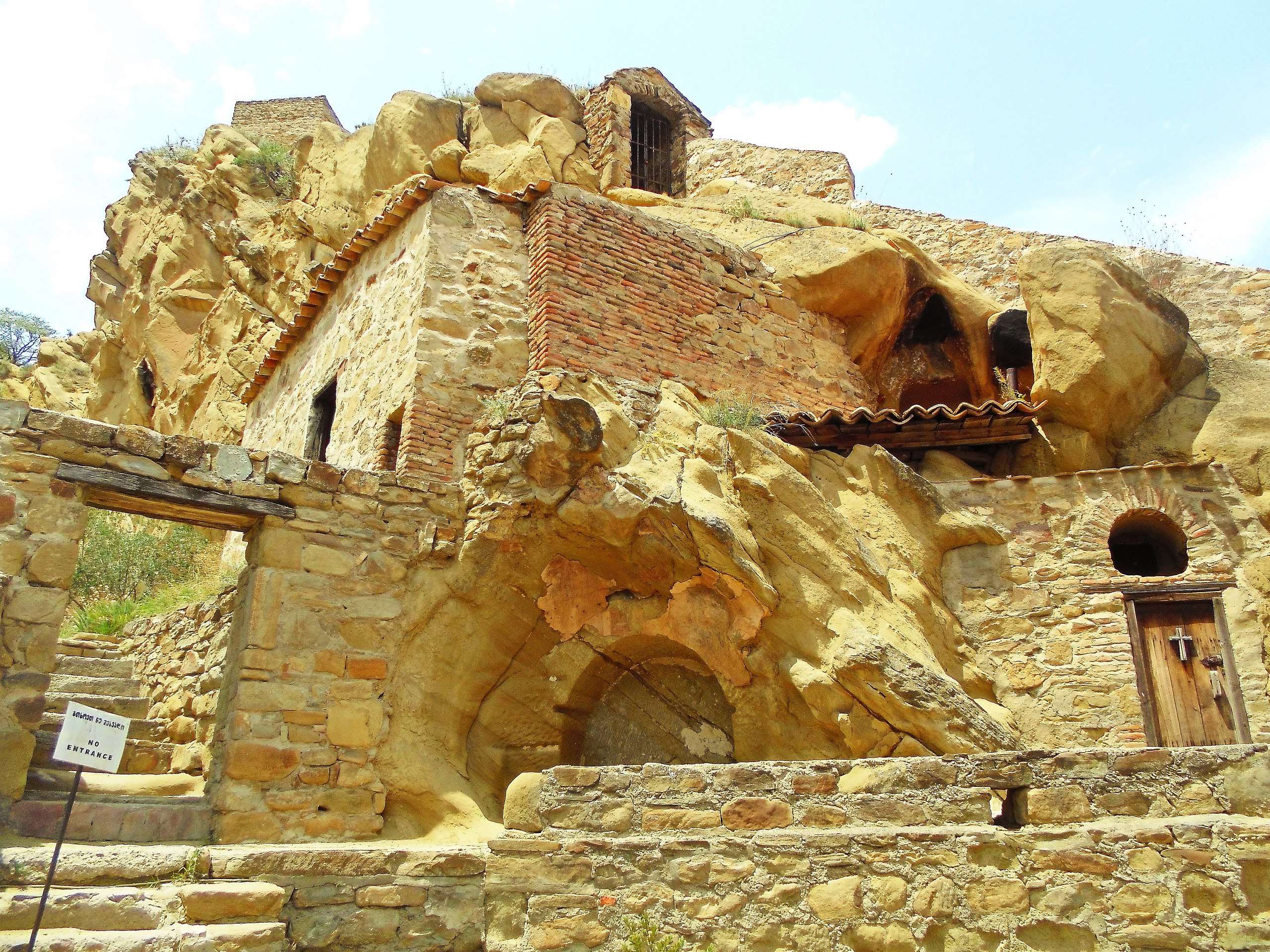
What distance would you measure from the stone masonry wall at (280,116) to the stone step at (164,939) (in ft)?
63.8

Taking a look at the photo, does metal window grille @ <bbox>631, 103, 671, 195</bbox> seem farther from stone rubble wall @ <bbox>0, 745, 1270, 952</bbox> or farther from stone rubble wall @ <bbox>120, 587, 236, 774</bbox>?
stone rubble wall @ <bbox>0, 745, 1270, 952</bbox>

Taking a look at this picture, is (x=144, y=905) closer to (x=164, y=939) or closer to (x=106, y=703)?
(x=164, y=939)

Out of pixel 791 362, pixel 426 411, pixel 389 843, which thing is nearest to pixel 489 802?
pixel 389 843

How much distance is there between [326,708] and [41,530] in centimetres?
220

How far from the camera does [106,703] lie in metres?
8.18

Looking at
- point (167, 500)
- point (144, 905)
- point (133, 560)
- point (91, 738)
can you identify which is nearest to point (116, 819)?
point (144, 905)

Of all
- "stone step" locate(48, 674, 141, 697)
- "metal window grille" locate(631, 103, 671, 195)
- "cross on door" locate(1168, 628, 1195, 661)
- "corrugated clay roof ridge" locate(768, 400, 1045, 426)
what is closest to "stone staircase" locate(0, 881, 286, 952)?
"stone step" locate(48, 674, 141, 697)

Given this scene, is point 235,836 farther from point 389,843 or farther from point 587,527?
point 587,527

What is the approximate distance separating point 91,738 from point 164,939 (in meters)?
1.09

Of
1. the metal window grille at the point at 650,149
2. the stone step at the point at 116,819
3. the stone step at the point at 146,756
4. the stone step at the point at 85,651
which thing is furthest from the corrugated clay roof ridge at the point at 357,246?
the stone step at the point at 116,819

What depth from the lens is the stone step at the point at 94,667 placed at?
883cm

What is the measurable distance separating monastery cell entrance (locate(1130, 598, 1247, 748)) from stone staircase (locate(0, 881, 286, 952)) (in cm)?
679

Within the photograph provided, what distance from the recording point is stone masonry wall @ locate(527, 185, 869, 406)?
9703 millimetres

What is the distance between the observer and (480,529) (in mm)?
7605
